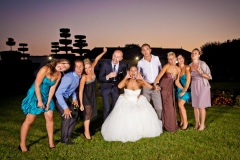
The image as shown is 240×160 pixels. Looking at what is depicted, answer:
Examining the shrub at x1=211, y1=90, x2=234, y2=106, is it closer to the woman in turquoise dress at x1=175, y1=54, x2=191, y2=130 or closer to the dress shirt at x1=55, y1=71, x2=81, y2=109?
the woman in turquoise dress at x1=175, y1=54, x2=191, y2=130

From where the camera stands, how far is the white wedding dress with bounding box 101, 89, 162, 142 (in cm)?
705

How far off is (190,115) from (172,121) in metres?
3.56

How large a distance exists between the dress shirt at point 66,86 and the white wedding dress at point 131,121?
1.42 meters

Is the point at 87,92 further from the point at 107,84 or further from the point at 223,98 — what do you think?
the point at 223,98

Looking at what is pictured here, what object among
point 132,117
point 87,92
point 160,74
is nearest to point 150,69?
point 160,74

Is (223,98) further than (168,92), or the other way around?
(223,98)

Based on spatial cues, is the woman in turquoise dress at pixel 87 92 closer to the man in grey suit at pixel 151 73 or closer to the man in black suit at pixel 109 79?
the man in black suit at pixel 109 79

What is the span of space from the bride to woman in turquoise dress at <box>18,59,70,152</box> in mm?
1795

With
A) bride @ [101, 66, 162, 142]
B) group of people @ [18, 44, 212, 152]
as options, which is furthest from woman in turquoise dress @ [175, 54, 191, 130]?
bride @ [101, 66, 162, 142]

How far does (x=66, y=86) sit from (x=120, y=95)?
5.93 feet

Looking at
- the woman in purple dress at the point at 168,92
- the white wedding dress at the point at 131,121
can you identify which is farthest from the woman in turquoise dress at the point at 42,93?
the woman in purple dress at the point at 168,92

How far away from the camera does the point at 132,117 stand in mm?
7129

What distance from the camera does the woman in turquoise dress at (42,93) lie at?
5949 mm

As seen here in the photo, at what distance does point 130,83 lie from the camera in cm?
757
